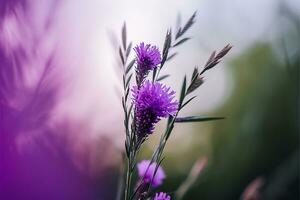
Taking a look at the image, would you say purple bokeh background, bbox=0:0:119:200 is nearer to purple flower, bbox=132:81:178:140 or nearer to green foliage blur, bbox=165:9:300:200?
purple flower, bbox=132:81:178:140

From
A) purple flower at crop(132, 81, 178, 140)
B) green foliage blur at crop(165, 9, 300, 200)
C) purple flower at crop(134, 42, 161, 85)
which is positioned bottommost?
green foliage blur at crop(165, 9, 300, 200)

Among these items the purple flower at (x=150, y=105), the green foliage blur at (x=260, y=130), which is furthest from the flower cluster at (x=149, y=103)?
the green foliage blur at (x=260, y=130)

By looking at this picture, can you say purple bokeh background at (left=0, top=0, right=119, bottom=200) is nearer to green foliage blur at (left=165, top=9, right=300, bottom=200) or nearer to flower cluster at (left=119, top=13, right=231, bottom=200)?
flower cluster at (left=119, top=13, right=231, bottom=200)

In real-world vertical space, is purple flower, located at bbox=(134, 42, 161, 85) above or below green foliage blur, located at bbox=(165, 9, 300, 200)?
above

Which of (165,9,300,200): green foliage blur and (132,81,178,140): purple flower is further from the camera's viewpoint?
(165,9,300,200): green foliage blur

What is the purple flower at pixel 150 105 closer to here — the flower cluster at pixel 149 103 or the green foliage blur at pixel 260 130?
the flower cluster at pixel 149 103

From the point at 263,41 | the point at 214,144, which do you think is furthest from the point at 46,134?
the point at 263,41

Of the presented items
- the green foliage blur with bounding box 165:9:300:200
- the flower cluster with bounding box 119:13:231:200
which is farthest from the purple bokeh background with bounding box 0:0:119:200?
the green foliage blur with bounding box 165:9:300:200
